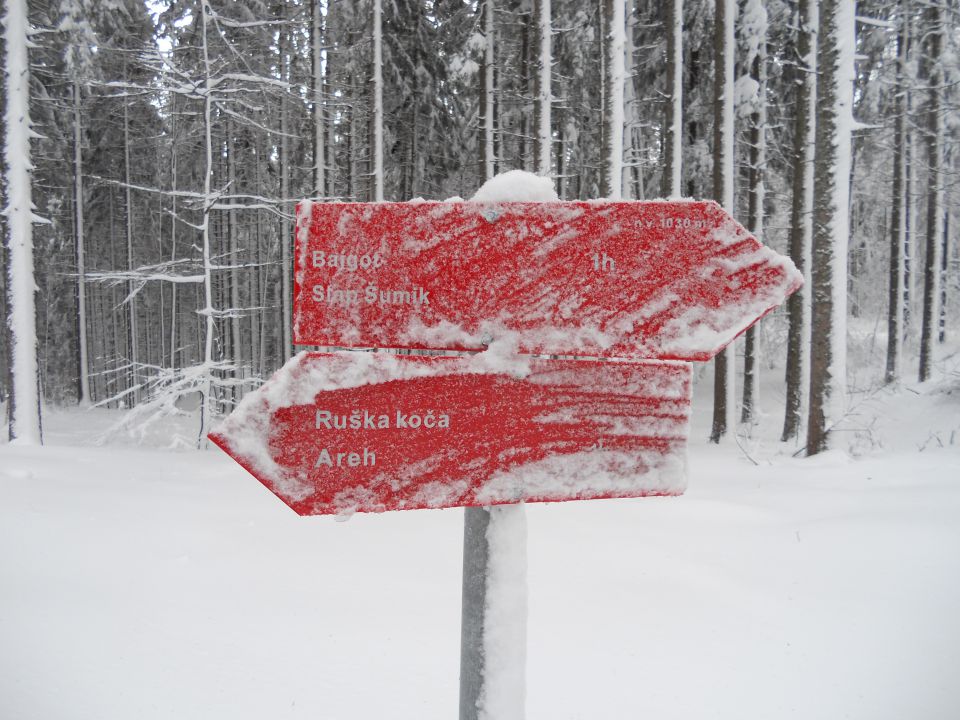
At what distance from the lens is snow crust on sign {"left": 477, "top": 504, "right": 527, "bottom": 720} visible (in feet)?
5.17

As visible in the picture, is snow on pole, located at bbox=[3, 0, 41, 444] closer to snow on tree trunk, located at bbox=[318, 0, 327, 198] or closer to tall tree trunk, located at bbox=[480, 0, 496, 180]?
snow on tree trunk, located at bbox=[318, 0, 327, 198]

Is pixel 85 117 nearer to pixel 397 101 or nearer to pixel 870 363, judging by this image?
pixel 397 101

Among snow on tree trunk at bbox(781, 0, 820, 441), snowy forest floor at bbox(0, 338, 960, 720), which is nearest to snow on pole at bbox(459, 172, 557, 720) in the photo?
snowy forest floor at bbox(0, 338, 960, 720)

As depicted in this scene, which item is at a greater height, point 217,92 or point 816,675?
point 217,92

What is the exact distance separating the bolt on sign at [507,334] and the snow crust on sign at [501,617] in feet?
0.71

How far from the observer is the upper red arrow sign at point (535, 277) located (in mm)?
1377

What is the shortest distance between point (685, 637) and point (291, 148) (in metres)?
23.4

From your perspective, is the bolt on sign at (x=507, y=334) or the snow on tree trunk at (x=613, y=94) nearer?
the bolt on sign at (x=507, y=334)

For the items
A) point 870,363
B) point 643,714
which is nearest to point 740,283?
point 643,714

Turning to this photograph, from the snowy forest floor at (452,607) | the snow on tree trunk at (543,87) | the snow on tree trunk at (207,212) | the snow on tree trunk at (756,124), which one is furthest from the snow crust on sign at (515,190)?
the snow on tree trunk at (756,124)

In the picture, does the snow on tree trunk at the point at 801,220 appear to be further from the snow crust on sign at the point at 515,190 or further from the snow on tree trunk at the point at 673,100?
the snow crust on sign at the point at 515,190

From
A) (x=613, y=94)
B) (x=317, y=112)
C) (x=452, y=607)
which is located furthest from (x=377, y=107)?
(x=452, y=607)

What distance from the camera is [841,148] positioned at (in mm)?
8312

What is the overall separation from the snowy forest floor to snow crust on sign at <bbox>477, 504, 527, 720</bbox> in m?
1.84
